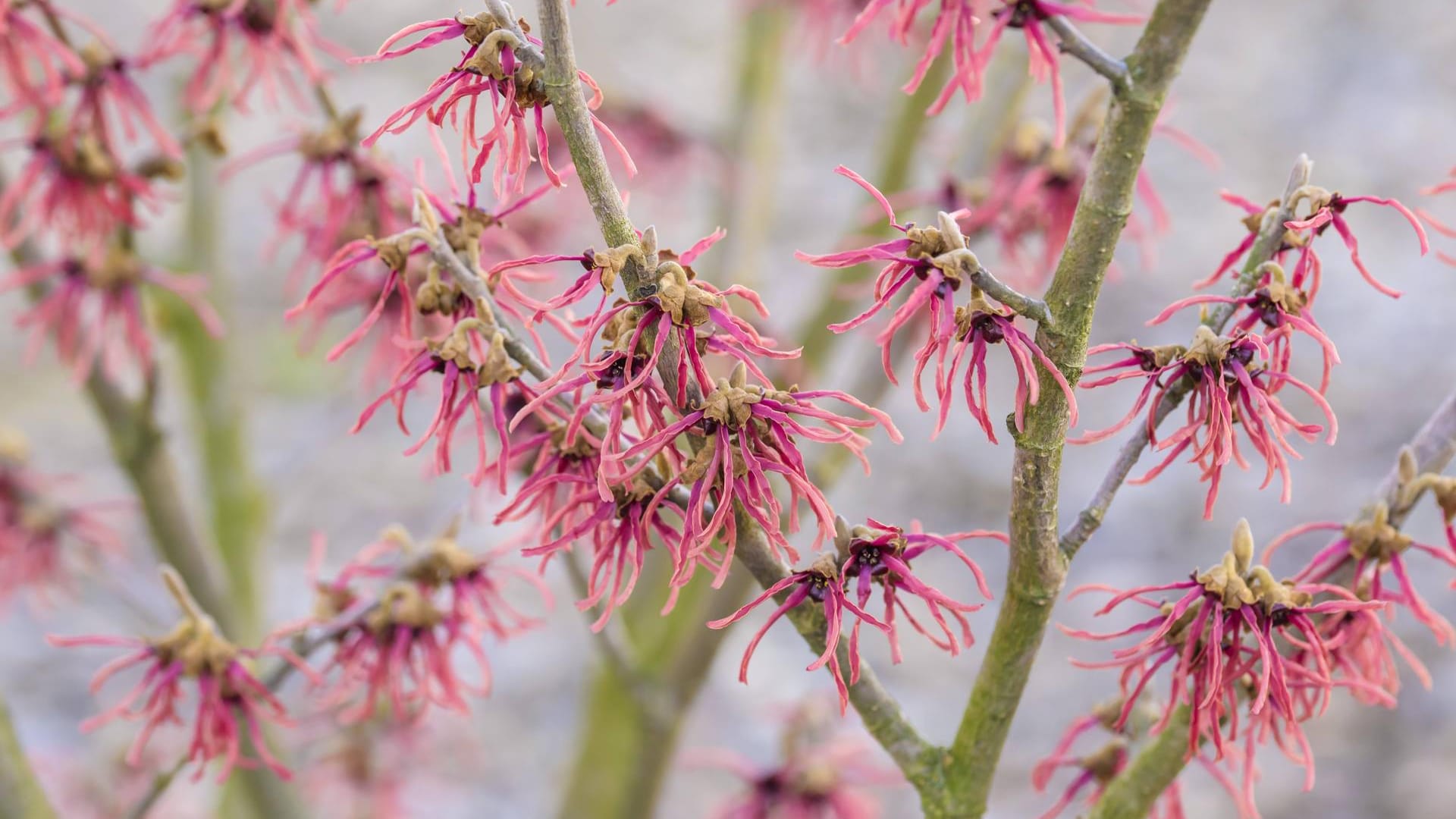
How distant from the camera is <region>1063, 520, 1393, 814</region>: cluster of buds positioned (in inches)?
19.0

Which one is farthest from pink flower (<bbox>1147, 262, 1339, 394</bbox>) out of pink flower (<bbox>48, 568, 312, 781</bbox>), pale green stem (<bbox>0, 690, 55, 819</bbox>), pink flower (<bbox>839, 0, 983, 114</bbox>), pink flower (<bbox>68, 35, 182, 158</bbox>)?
pale green stem (<bbox>0, 690, 55, 819</bbox>)

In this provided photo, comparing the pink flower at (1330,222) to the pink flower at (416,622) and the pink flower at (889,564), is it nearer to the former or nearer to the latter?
the pink flower at (889,564)

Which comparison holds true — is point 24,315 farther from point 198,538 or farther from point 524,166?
point 524,166

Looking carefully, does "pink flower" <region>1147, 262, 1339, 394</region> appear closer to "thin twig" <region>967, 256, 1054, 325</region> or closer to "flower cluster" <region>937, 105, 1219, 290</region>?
"thin twig" <region>967, 256, 1054, 325</region>

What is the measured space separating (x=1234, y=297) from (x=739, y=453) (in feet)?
0.67

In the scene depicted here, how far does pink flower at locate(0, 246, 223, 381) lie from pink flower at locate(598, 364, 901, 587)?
0.52 meters

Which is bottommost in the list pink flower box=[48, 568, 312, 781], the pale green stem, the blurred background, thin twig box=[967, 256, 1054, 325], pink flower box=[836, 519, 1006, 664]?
the pale green stem

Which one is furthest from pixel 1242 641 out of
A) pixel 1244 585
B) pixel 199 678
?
pixel 199 678

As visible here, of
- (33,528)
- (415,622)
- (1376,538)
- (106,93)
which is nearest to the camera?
(1376,538)

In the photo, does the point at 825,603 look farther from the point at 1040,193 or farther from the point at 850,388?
the point at 850,388

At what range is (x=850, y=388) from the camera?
1098 mm

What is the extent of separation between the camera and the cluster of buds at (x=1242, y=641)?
48cm

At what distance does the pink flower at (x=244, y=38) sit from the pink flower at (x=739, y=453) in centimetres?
37

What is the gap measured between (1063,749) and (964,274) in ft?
0.95
